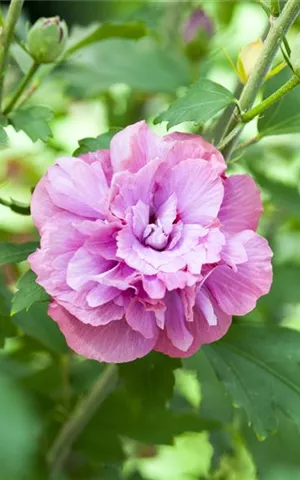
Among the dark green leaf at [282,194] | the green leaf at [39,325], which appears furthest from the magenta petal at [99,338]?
the dark green leaf at [282,194]

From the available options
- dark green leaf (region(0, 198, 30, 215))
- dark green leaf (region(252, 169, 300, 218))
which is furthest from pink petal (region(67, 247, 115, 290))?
dark green leaf (region(252, 169, 300, 218))

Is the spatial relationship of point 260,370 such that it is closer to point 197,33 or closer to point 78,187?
point 78,187

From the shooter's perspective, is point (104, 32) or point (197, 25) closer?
point (104, 32)

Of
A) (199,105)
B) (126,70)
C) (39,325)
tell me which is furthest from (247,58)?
(126,70)

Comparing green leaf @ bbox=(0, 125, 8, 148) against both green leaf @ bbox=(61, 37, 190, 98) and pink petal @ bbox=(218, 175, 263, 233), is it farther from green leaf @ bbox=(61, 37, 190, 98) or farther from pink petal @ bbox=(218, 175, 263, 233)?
green leaf @ bbox=(61, 37, 190, 98)

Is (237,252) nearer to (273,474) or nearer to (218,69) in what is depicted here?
(273,474)

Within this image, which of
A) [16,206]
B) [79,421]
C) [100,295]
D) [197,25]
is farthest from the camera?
[197,25]
